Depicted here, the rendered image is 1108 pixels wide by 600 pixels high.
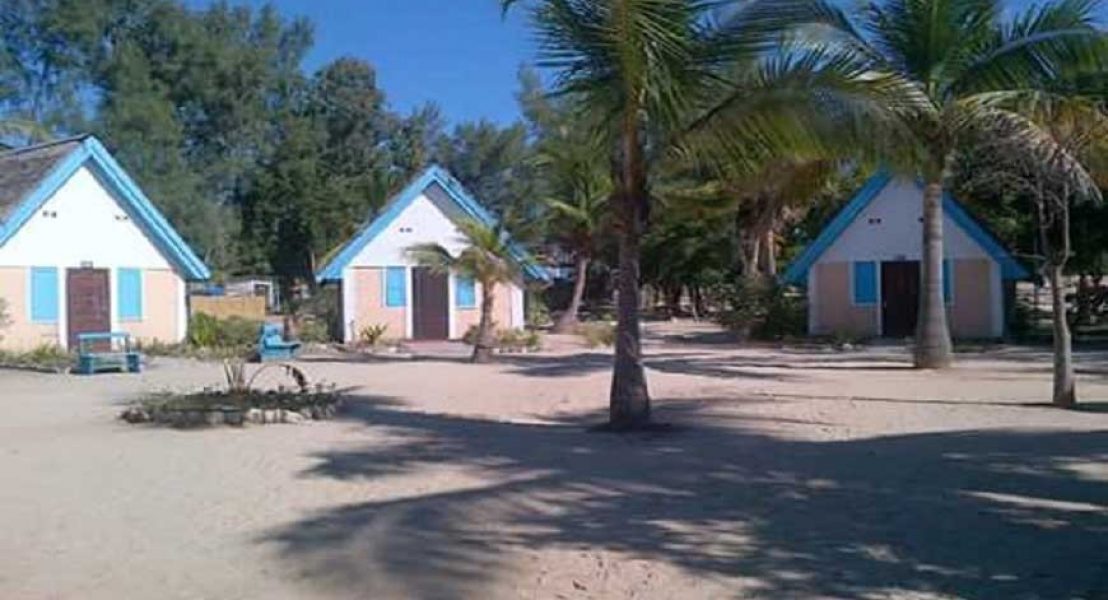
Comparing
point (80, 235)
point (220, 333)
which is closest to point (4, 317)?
point (80, 235)

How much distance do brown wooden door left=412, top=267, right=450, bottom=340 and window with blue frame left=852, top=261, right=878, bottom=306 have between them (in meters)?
11.1

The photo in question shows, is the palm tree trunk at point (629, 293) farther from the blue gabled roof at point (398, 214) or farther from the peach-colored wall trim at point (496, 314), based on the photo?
the peach-colored wall trim at point (496, 314)

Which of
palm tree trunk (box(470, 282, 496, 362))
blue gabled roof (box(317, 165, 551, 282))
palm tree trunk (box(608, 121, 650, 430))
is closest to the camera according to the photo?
palm tree trunk (box(608, 121, 650, 430))

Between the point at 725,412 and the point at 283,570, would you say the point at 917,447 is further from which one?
the point at 283,570

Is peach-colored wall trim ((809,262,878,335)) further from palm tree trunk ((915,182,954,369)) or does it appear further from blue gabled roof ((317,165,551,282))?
palm tree trunk ((915,182,954,369))

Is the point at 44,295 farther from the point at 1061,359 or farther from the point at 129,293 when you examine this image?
the point at 1061,359

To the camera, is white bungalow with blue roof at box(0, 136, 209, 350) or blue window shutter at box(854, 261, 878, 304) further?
blue window shutter at box(854, 261, 878, 304)

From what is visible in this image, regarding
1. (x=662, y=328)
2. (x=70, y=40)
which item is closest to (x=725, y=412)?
(x=662, y=328)

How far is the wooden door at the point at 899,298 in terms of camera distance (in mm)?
29703

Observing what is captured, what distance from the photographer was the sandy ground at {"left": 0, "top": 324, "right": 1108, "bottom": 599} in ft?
21.0

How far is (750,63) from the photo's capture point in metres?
12.3

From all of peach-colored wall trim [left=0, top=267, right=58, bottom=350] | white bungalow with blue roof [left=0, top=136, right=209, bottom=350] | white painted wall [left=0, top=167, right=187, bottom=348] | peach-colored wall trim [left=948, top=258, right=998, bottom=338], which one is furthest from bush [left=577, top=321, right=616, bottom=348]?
peach-colored wall trim [left=0, top=267, right=58, bottom=350]

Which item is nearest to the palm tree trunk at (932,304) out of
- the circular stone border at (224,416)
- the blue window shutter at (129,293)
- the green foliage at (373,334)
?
the circular stone border at (224,416)

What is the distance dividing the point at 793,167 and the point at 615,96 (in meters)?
10.4
